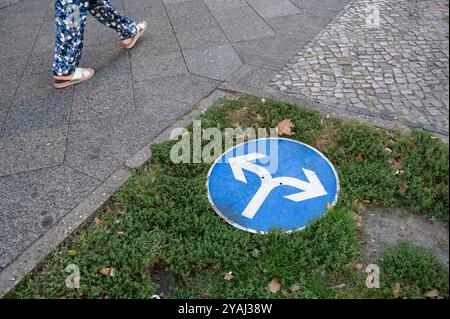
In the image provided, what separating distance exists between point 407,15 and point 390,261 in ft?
14.2

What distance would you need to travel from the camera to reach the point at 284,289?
8.48 ft

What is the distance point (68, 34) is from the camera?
4.46 m

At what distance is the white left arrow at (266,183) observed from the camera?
3096 millimetres

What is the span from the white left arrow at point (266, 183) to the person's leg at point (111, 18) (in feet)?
9.08

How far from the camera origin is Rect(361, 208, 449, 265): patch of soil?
2738 mm

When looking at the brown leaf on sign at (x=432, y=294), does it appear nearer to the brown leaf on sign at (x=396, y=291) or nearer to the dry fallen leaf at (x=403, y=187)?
the brown leaf on sign at (x=396, y=291)

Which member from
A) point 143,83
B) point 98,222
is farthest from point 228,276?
point 143,83

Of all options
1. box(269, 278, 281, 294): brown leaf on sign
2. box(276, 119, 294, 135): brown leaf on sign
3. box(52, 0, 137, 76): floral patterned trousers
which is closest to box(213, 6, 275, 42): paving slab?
box(52, 0, 137, 76): floral patterned trousers

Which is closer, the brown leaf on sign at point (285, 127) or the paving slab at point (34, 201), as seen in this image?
the paving slab at point (34, 201)

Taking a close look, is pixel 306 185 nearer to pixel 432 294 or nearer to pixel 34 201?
pixel 432 294

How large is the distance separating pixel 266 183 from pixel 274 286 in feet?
2.97

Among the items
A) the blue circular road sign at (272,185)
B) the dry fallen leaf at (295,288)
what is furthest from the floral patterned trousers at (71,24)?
the dry fallen leaf at (295,288)

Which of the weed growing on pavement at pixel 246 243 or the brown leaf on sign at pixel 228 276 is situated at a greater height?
the weed growing on pavement at pixel 246 243

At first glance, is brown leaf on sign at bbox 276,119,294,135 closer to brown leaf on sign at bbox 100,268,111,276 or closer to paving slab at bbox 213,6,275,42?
brown leaf on sign at bbox 100,268,111,276
